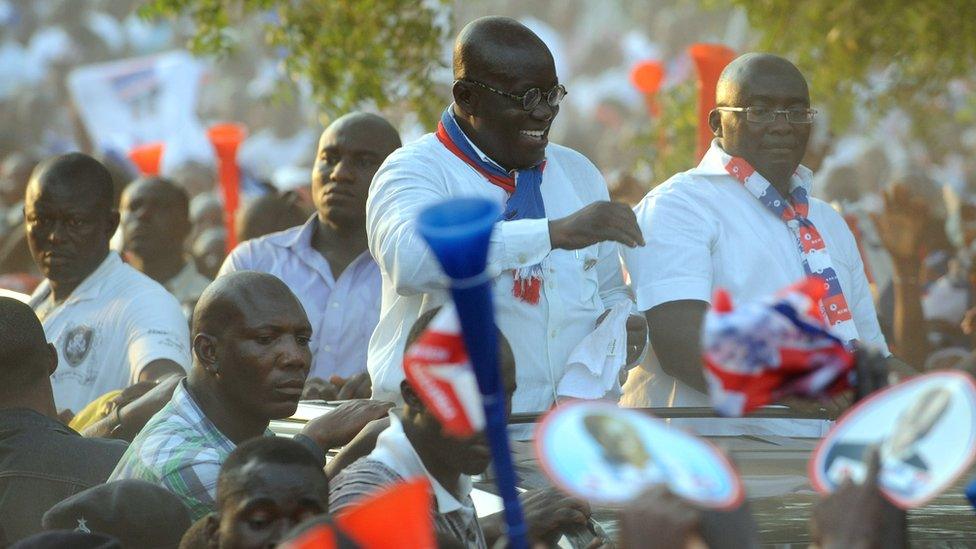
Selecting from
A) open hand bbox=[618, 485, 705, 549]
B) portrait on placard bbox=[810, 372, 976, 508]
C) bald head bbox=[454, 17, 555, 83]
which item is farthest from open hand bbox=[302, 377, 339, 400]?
portrait on placard bbox=[810, 372, 976, 508]

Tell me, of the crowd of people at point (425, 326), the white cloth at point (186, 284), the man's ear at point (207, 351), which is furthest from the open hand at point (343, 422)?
the white cloth at point (186, 284)

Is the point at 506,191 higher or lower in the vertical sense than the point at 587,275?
higher

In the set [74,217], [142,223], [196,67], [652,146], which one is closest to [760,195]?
[74,217]

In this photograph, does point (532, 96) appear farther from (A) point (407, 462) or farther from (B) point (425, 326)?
(A) point (407, 462)

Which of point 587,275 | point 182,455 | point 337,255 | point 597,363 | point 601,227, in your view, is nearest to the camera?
point 601,227

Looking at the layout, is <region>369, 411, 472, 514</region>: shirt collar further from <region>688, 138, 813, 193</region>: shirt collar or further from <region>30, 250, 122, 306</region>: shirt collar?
<region>30, 250, 122, 306</region>: shirt collar

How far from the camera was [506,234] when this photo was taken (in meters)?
4.98

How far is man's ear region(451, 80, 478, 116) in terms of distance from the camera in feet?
17.7

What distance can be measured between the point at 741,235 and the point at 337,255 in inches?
89.1

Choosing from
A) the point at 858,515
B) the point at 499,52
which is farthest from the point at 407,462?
the point at 858,515

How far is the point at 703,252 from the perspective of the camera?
5.65m

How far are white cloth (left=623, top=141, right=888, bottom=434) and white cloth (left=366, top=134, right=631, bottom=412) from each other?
0.25 m

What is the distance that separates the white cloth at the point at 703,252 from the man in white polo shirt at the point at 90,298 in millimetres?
1939

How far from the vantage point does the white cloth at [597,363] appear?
523 cm
